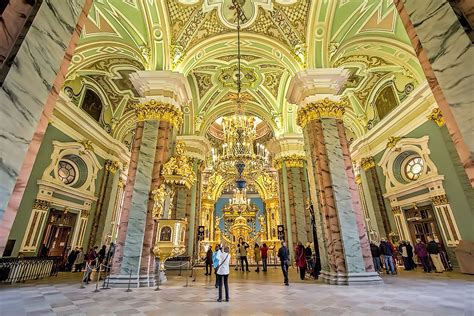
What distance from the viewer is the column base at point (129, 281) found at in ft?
16.8

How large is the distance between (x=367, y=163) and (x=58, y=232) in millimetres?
14702

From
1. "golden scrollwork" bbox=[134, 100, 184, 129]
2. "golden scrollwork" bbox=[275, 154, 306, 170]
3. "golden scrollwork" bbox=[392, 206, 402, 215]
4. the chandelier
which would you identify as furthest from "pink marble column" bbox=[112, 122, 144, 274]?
"golden scrollwork" bbox=[392, 206, 402, 215]

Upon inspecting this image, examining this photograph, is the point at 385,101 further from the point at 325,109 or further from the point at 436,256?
the point at 436,256

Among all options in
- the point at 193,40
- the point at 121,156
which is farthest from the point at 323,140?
the point at 121,156

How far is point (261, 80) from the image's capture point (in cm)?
1138

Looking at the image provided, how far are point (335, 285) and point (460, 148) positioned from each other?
4506 mm

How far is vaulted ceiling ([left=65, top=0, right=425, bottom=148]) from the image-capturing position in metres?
7.30

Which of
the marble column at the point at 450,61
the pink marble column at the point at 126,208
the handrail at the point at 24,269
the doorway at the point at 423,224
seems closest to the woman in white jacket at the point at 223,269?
the pink marble column at the point at 126,208

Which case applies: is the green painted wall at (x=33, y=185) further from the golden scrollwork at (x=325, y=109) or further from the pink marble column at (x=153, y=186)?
the golden scrollwork at (x=325, y=109)

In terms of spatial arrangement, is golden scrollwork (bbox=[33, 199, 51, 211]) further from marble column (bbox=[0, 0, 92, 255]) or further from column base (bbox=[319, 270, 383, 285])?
column base (bbox=[319, 270, 383, 285])

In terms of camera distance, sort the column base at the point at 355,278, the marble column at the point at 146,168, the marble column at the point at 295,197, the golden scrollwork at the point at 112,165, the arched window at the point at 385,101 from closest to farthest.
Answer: the column base at the point at 355,278 < the marble column at the point at 146,168 < the marble column at the point at 295,197 < the arched window at the point at 385,101 < the golden scrollwork at the point at 112,165

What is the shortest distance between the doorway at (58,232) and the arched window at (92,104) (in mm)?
4701

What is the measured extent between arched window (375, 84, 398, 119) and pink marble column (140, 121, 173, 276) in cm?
991

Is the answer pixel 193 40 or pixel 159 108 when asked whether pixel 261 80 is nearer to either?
pixel 193 40
